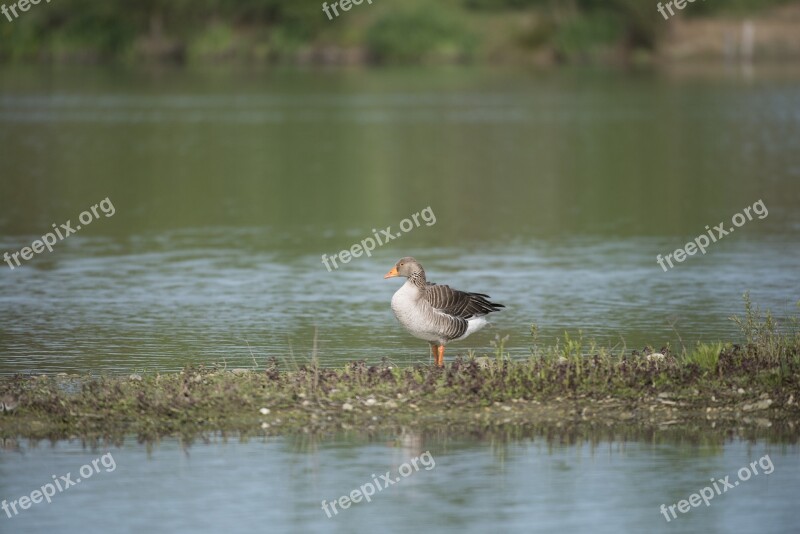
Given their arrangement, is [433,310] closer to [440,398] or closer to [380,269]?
[440,398]

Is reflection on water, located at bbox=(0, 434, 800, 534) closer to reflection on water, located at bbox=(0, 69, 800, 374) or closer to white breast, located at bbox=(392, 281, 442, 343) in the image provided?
white breast, located at bbox=(392, 281, 442, 343)

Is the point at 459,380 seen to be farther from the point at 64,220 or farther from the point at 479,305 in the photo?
the point at 64,220

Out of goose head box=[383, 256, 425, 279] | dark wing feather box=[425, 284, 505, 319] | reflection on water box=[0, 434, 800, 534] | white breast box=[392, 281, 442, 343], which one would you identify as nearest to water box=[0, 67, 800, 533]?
reflection on water box=[0, 434, 800, 534]

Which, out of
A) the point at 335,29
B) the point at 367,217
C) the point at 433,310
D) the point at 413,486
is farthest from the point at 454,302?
the point at 335,29

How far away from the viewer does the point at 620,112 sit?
65188 mm

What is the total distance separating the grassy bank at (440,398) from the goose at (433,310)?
493 millimetres

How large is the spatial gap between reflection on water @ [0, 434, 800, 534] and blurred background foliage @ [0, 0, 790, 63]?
334 feet

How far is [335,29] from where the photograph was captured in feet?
401

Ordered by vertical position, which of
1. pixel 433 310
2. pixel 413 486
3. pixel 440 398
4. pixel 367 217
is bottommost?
pixel 413 486

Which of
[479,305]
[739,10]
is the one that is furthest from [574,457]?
[739,10]

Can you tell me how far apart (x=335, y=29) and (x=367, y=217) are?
89.8 metres

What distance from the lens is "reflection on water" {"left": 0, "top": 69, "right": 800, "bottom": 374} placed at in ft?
67.4

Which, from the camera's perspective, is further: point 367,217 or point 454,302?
point 367,217

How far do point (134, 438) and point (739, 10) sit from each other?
108 m
